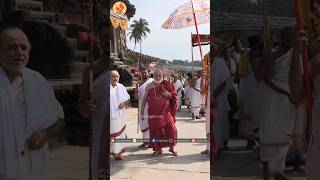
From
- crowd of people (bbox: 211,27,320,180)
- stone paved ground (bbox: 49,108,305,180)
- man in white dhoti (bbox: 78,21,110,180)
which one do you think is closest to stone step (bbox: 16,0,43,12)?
man in white dhoti (bbox: 78,21,110,180)

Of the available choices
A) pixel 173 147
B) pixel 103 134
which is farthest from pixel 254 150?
pixel 173 147

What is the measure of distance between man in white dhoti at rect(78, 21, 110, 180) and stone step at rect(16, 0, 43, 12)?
1.10 feet

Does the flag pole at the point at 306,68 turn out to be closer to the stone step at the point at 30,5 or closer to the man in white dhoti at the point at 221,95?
the man in white dhoti at the point at 221,95

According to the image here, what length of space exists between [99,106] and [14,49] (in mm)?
585

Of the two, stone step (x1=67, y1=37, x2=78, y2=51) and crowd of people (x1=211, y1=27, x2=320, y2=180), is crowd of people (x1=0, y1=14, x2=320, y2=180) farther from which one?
stone step (x1=67, y1=37, x2=78, y2=51)

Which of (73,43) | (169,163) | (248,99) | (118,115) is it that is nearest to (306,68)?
(248,99)

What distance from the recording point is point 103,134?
2.59m

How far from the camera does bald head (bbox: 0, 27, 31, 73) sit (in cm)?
201

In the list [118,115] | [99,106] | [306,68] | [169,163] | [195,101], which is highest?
[306,68]

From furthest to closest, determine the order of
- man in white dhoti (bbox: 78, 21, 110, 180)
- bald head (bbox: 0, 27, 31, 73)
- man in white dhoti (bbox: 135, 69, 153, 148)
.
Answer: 1. man in white dhoti (bbox: 135, 69, 153, 148)
2. man in white dhoti (bbox: 78, 21, 110, 180)
3. bald head (bbox: 0, 27, 31, 73)

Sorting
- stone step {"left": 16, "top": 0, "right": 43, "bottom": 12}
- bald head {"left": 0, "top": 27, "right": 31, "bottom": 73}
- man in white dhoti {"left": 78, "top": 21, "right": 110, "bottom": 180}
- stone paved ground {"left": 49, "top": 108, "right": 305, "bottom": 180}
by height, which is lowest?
stone paved ground {"left": 49, "top": 108, "right": 305, "bottom": 180}

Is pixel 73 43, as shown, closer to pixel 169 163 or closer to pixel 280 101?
pixel 280 101

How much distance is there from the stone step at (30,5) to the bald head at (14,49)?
0.31 ft

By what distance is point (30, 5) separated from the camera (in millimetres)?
2064
